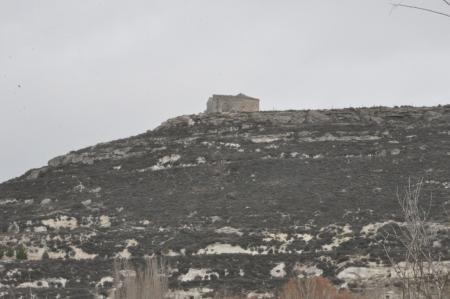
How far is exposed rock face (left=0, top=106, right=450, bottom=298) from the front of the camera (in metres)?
32.0

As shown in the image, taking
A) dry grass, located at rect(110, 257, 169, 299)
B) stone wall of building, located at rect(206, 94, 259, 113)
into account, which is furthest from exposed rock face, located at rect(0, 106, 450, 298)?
stone wall of building, located at rect(206, 94, 259, 113)

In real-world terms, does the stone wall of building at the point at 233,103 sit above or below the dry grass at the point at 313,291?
above

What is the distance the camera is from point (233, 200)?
1626 inches

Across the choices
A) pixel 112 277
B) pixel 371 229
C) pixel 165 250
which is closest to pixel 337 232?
pixel 371 229

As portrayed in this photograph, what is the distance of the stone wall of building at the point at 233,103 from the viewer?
5966 centimetres

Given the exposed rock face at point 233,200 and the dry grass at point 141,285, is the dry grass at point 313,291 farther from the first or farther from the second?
the dry grass at point 141,285

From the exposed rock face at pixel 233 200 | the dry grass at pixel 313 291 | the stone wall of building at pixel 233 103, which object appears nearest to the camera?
the dry grass at pixel 313 291

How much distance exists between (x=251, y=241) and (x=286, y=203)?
593cm

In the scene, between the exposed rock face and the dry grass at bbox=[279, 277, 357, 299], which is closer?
the dry grass at bbox=[279, 277, 357, 299]

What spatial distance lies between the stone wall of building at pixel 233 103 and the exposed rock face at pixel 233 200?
190 inches

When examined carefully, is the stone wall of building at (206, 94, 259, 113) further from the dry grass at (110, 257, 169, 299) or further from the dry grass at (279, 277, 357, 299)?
the dry grass at (279, 277, 357, 299)

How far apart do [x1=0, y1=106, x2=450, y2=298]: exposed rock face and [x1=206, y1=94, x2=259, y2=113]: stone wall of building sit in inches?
190

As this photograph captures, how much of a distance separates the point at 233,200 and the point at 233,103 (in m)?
19.7

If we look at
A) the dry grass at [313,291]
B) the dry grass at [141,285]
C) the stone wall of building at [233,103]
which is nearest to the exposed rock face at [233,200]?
the dry grass at [141,285]
